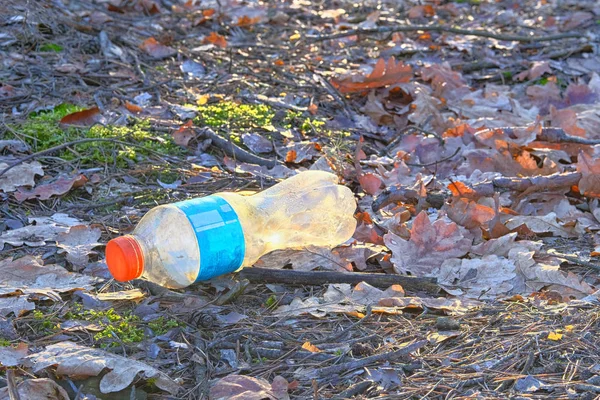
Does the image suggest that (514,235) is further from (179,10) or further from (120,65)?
(179,10)

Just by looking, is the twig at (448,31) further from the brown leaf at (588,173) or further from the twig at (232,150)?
the brown leaf at (588,173)

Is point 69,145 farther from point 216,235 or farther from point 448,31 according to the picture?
point 448,31

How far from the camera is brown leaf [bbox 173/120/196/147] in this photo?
157 inches

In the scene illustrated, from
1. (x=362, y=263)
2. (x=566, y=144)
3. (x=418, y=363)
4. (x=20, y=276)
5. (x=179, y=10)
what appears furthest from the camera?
(x=179, y=10)

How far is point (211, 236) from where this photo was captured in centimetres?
258

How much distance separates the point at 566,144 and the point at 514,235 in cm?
136

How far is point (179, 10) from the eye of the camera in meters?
6.56

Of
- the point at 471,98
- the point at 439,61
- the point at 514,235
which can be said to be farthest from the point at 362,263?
the point at 439,61

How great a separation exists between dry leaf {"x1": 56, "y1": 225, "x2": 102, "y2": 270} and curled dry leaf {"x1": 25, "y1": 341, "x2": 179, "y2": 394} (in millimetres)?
725

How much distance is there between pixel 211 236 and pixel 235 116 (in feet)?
6.32

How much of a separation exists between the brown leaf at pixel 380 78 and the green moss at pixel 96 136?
1.46m

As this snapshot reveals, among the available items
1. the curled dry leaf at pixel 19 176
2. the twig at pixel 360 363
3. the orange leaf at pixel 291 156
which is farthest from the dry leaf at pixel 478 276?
the curled dry leaf at pixel 19 176

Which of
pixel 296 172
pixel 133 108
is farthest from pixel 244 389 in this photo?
pixel 133 108

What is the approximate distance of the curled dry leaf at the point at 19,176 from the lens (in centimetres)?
337
